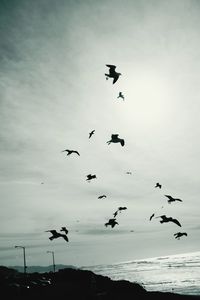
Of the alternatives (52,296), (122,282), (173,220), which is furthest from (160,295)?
(173,220)

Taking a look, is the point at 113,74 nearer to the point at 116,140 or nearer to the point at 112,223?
the point at 116,140

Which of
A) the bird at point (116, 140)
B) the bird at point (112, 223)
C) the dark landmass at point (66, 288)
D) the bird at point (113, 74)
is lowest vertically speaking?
the dark landmass at point (66, 288)

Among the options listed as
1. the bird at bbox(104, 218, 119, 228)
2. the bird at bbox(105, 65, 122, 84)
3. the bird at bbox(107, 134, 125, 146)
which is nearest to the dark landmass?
the bird at bbox(104, 218, 119, 228)

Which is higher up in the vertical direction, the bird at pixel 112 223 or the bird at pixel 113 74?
the bird at pixel 113 74

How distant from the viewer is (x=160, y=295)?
137 ft

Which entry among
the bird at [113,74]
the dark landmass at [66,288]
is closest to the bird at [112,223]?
the dark landmass at [66,288]

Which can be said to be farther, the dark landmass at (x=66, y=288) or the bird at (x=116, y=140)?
the dark landmass at (x=66, y=288)

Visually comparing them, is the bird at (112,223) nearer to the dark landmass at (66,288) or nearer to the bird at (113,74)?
the dark landmass at (66,288)

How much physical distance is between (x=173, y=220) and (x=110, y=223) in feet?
18.8

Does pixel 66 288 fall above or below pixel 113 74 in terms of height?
below

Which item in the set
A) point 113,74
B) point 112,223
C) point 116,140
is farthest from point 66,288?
point 113,74

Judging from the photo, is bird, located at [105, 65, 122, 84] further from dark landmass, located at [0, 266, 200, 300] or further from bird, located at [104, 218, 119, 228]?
dark landmass, located at [0, 266, 200, 300]

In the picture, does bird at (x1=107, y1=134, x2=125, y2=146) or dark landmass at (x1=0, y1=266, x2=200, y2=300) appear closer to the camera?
bird at (x1=107, y1=134, x2=125, y2=146)

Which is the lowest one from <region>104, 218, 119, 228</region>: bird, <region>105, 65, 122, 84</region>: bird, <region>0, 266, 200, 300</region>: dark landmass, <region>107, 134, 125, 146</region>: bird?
<region>0, 266, 200, 300</region>: dark landmass
